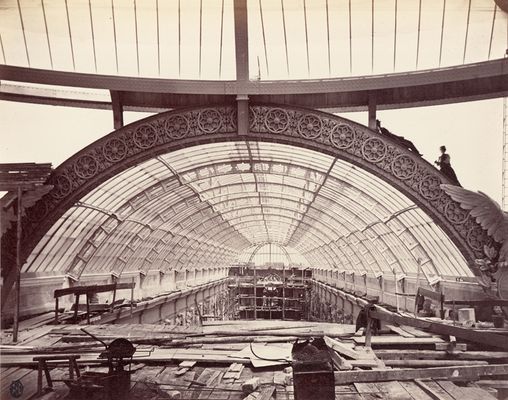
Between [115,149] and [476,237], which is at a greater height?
[115,149]

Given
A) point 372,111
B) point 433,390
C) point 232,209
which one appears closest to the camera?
point 433,390

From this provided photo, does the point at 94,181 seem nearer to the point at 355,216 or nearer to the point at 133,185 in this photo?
the point at 133,185

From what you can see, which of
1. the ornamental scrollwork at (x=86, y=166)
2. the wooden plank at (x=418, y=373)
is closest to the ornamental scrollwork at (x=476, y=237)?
the wooden plank at (x=418, y=373)

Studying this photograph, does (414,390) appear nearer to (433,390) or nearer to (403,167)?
(433,390)

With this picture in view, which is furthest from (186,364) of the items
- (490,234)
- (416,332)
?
(490,234)

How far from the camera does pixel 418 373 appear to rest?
7.70 metres

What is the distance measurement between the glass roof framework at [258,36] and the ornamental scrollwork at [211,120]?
121cm

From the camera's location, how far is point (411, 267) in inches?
915

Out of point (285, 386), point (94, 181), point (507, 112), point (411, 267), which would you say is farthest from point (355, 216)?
point (285, 386)

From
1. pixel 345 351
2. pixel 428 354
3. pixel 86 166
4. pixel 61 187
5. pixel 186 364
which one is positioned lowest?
pixel 428 354

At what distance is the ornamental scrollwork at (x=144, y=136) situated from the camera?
48.4ft

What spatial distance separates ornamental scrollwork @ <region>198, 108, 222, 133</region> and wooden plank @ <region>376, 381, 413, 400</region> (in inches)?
338

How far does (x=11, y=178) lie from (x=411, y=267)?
59.8 feet

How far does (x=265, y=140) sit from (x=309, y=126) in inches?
55.7
